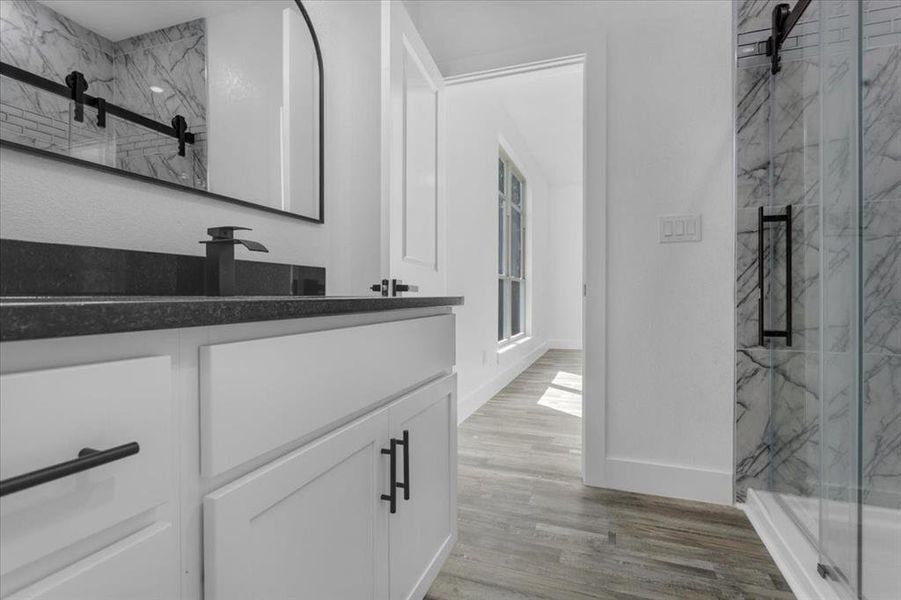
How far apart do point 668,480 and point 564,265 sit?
5700 millimetres

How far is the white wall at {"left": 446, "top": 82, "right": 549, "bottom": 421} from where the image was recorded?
3148 millimetres

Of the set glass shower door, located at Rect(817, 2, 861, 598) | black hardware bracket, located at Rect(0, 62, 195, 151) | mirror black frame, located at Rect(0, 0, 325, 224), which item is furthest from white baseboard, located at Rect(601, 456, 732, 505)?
black hardware bracket, located at Rect(0, 62, 195, 151)

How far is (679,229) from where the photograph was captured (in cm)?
203

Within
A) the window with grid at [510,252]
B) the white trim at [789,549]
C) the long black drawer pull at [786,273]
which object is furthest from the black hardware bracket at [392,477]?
the window with grid at [510,252]

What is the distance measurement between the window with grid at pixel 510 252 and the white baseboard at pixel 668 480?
2439 mm

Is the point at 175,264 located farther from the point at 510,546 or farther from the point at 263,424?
the point at 510,546

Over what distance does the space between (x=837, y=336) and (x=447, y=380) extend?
3.84 ft

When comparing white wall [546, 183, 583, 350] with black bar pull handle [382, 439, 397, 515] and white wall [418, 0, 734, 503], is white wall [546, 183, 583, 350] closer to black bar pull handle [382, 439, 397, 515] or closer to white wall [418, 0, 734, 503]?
white wall [418, 0, 734, 503]

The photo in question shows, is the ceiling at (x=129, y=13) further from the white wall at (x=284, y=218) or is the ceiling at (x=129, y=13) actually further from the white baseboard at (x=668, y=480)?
the white baseboard at (x=668, y=480)

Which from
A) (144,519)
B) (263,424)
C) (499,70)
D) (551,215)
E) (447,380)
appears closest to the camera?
(144,519)

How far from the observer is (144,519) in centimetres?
46

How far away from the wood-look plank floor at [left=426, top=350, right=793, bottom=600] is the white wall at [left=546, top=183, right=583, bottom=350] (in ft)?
16.5

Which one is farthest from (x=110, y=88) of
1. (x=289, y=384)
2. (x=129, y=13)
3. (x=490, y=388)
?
(x=490, y=388)

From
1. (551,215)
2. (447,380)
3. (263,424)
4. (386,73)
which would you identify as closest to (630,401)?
(447,380)
